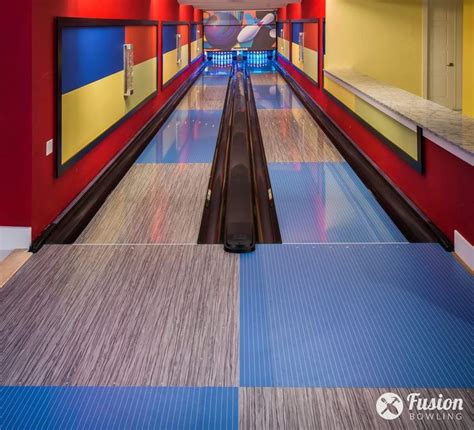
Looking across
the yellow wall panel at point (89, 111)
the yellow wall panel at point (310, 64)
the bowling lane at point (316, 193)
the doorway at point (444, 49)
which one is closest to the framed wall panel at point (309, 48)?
the yellow wall panel at point (310, 64)

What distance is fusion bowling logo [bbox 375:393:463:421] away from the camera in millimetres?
2012

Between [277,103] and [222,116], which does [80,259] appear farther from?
[277,103]

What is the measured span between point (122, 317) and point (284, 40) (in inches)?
645

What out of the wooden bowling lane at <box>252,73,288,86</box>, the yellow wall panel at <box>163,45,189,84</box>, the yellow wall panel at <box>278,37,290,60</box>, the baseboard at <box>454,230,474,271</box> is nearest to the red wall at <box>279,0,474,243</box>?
the baseboard at <box>454,230,474,271</box>

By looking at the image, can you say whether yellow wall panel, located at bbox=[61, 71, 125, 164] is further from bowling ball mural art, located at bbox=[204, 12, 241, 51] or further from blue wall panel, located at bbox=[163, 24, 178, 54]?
bowling ball mural art, located at bbox=[204, 12, 241, 51]

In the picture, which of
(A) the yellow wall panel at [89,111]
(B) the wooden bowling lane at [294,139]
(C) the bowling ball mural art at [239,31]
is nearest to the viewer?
(A) the yellow wall panel at [89,111]

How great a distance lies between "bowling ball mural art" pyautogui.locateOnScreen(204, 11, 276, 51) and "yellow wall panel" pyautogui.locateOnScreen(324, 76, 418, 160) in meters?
14.4

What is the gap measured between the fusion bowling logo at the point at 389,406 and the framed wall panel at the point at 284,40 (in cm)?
1479

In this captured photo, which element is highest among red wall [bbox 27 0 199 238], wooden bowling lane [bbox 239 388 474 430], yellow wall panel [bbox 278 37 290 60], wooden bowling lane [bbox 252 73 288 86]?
yellow wall panel [bbox 278 37 290 60]

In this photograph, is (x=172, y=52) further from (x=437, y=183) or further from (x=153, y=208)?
(x=437, y=183)

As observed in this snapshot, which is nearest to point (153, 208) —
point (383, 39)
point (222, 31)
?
point (383, 39)

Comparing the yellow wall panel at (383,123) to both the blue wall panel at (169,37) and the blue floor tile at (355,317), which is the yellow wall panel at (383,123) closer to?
the blue floor tile at (355,317)

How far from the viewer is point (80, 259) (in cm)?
353

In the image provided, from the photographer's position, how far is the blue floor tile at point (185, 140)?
632 cm
